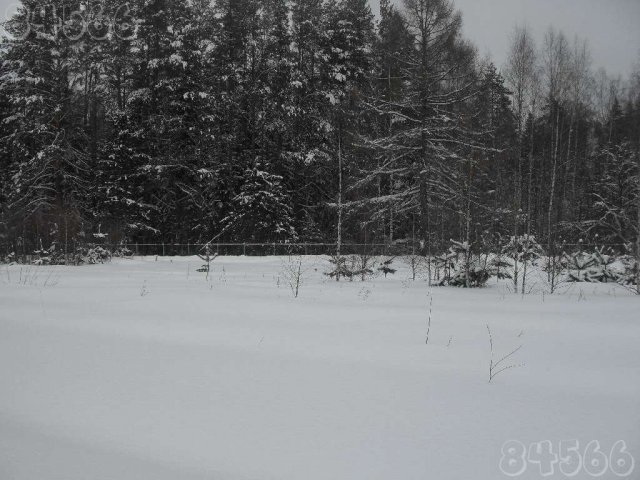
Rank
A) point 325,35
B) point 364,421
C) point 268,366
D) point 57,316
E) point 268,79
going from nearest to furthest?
point 364,421
point 268,366
point 57,316
point 325,35
point 268,79

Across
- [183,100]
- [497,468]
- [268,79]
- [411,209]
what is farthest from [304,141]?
[497,468]

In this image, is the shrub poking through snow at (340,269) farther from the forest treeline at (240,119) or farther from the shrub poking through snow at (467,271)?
the forest treeline at (240,119)

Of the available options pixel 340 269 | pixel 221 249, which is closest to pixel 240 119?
pixel 221 249

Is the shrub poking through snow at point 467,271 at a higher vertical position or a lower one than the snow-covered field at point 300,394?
higher

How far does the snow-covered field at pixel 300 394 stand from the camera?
2516 mm

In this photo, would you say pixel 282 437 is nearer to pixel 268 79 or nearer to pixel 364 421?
Answer: pixel 364 421

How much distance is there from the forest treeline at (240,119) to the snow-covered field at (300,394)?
14.6 m

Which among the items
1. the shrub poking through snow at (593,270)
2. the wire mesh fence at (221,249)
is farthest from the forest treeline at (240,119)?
the shrub poking through snow at (593,270)

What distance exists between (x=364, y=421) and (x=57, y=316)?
501 centimetres

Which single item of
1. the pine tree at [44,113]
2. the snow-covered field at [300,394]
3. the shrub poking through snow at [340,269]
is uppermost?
the pine tree at [44,113]

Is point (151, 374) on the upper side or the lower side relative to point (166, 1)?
lower

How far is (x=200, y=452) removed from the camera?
259 centimetres

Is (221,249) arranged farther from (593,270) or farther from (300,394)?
(300,394)

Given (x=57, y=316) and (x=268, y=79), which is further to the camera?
(x=268, y=79)
